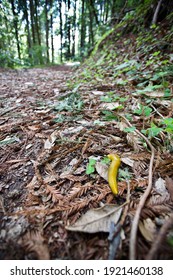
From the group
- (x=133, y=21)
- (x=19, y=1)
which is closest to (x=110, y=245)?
(x=133, y=21)

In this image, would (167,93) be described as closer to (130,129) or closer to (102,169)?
(130,129)

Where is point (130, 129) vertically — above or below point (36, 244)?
above

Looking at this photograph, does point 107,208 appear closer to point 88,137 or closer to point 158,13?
point 88,137

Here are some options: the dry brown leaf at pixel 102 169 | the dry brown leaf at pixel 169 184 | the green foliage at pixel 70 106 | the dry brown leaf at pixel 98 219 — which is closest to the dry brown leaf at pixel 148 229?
the dry brown leaf at pixel 98 219

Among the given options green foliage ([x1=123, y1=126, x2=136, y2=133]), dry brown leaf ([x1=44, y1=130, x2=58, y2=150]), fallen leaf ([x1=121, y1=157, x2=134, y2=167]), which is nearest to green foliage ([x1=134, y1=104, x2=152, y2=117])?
green foliage ([x1=123, y1=126, x2=136, y2=133])

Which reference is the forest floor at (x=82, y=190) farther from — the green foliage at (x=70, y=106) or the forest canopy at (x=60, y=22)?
the forest canopy at (x=60, y=22)

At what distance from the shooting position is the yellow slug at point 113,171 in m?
0.88

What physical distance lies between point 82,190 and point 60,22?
847 inches

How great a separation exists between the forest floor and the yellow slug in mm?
34

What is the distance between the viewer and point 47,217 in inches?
30.9

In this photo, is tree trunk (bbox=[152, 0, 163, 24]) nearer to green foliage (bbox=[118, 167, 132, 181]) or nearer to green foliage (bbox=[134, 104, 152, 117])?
green foliage (bbox=[134, 104, 152, 117])

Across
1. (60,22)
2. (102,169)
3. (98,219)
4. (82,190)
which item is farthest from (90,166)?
(60,22)

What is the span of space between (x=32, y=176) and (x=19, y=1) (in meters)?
16.8

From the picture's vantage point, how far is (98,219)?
75 centimetres
